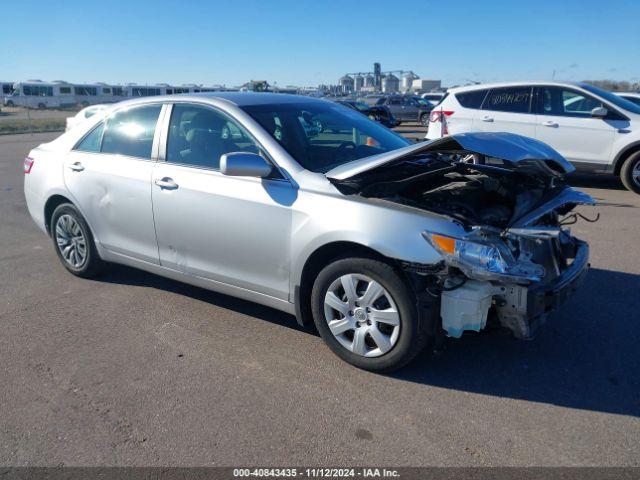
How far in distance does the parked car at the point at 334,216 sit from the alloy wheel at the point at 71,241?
0.51 feet

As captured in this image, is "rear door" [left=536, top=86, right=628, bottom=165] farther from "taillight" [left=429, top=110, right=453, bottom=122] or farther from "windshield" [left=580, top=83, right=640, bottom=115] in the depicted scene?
"taillight" [left=429, top=110, right=453, bottom=122]

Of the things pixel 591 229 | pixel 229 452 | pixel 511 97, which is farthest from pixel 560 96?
pixel 229 452

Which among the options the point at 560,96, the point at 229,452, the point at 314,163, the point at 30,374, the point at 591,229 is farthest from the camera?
the point at 560,96

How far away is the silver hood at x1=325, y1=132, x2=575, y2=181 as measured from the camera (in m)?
3.38

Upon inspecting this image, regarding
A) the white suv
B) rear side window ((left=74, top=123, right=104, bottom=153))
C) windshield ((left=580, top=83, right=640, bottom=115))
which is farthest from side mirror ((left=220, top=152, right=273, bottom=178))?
windshield ((left=580, top=83, right=640, bottom=115))

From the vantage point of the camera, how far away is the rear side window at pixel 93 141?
509 cm

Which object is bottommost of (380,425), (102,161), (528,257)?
(380,425)

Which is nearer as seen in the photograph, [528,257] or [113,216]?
[528,257]

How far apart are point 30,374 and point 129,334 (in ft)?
2.44

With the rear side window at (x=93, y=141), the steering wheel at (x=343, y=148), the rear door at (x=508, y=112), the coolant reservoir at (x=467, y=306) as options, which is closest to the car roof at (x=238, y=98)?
the rear side window at (x=93, y=141)

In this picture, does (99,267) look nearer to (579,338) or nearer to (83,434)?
(83,434)

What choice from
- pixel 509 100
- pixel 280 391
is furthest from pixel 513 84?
pixel 280 391

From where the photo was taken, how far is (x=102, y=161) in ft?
16.2

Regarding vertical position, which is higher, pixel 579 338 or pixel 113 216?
pixel 113 216
